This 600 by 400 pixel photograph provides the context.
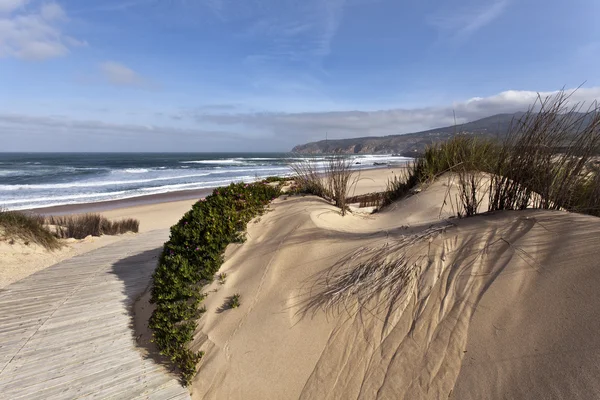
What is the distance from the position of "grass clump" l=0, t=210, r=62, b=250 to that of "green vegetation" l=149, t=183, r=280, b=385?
5.86 metres

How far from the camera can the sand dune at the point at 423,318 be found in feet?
6.55

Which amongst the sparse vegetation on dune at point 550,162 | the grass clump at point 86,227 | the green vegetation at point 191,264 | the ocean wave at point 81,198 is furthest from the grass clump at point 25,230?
the ocean wave at point 81,198

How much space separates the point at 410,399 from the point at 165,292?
2.87 metres

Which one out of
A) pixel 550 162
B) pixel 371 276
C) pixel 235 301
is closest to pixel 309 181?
pixel 235 301

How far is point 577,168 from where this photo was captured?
299 centimetres

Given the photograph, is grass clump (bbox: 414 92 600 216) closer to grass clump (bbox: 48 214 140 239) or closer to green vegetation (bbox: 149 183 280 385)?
green vegetation (bbox: 149 183 280 385)

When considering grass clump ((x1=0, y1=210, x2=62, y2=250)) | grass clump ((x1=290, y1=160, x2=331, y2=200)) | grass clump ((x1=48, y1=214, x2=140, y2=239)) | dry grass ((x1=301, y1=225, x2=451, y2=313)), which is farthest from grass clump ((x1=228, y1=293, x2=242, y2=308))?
grass clump ((x1=48, y1=214, x2=140, y2=239))

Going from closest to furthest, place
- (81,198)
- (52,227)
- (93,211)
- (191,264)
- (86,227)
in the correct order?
(191,264) → (52,227) → (86,227) → (93,211) → (81,198)

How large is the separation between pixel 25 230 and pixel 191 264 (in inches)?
271

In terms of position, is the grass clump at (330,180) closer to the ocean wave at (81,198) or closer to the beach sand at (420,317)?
the beach sand at (420,317)

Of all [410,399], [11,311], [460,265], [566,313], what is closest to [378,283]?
[460,265]

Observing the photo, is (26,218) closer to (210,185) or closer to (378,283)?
(378,283)

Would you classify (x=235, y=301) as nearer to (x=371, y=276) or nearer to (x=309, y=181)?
(x=371, y=276)

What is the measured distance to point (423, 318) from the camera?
2.50 metres
